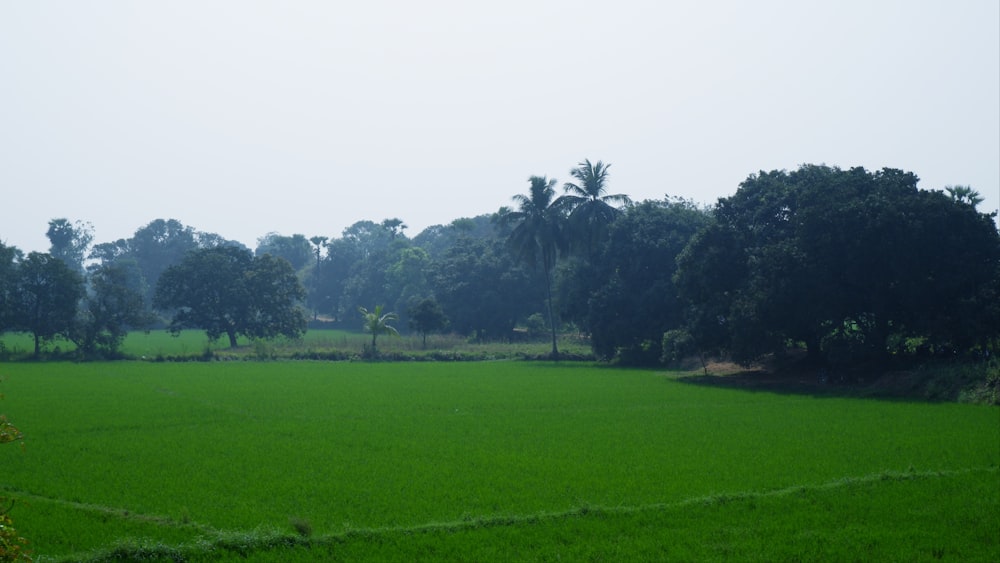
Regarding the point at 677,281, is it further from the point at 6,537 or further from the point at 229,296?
the point at 229,296

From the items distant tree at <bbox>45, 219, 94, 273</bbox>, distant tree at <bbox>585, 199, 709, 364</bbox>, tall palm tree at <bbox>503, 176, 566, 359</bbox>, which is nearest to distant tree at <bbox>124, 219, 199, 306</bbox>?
distant tree at <bbox>45, 219, 94, 273</bbox>

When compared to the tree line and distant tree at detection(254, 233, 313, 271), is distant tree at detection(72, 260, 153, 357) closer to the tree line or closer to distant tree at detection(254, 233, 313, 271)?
the tree line

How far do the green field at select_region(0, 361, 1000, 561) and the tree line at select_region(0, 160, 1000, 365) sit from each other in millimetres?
4750

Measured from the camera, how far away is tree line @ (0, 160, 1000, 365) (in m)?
27.6

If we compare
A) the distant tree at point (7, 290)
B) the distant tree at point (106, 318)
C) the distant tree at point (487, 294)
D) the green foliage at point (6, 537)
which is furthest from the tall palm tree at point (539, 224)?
the green foliage at point (6, 537)

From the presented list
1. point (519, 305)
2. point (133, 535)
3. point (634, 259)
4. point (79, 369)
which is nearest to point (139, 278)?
point (519, 305)

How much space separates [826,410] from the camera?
904 inches

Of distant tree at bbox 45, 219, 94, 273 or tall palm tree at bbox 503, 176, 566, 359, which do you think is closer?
tall palm tree at bbox 503, 176, 566, 359

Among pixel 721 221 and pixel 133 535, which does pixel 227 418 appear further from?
pixel 721 221

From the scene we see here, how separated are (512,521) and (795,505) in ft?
13.1

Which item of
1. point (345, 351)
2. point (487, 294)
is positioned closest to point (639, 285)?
point (345, 351)

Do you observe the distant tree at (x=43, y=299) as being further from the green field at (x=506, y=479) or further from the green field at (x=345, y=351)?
the green field at (x=506, y=479)

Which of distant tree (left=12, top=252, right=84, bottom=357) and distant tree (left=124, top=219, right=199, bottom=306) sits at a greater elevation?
distant tree (left=124, top=219, right=199, bottom=306)

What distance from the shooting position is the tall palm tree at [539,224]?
52.1m
